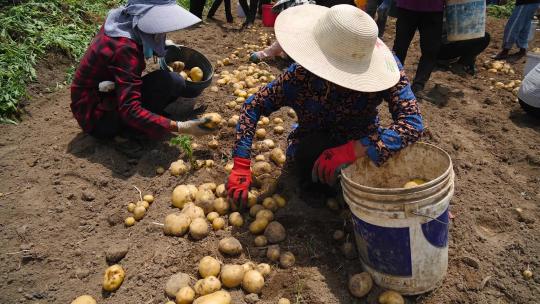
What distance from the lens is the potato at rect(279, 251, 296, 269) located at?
2.25 metres

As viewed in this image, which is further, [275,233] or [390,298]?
[275,233]

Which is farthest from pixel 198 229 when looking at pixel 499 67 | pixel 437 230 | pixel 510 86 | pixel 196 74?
pixel 499 67

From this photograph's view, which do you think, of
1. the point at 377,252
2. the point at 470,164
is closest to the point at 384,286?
the point at 377,252

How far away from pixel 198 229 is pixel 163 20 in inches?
58.1

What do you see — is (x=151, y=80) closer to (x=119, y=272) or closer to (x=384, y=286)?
(x=119, y=272)

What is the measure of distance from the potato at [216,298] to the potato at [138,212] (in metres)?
0.89

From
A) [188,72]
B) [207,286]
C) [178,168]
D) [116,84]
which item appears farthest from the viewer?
[188,72]

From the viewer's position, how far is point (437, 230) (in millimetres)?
1903

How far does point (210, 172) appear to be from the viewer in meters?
3.05

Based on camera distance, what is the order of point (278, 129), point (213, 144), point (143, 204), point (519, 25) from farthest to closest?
point (519, 25) → point (278, 129) → point (213, 144) → point (143, 204)

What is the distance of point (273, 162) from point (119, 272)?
145 centimetres

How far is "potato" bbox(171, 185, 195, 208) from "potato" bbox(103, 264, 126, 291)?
0.61 m

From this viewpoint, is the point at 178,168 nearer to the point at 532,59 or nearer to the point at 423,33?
the point at 423,33

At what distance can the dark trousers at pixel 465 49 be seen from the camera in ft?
17.3
